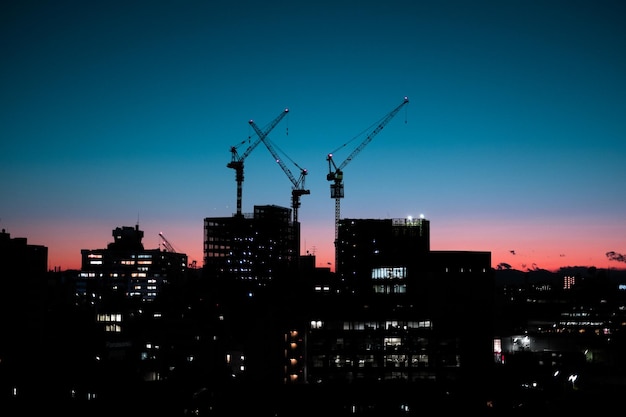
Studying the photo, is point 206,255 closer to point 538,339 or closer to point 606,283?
point 538,339

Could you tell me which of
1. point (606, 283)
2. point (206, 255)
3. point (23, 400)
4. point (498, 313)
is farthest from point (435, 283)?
point (606, 283)

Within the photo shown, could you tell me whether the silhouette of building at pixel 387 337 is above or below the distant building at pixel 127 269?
below

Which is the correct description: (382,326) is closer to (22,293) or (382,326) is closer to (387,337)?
(387,337)

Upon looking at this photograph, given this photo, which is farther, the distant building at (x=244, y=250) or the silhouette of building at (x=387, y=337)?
the distant building at (x=244, y=250)

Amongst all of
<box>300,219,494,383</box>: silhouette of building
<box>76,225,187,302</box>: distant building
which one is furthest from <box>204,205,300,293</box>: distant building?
<box>300,219,494,383</box>: silhouette of building

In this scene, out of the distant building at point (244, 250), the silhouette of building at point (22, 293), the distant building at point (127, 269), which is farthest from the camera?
the distant building at point (244, 250)

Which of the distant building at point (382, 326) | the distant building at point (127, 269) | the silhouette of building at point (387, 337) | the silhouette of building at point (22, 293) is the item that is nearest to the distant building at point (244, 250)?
the distant building at point (127, 269)

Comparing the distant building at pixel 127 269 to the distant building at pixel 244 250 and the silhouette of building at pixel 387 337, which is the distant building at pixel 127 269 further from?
the silhouette of building at pixel 387 337

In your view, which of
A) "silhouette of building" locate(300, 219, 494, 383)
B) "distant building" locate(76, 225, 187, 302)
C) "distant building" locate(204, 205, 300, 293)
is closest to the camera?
"silhouette of building" locate(300, 219, 494, 383)

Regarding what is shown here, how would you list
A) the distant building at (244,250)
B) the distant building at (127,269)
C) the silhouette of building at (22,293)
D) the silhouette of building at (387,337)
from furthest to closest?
the distant building at (244,250) → the distant building at (127,269) → the silhouette of building at (22,293) → the silhouette of building at (387,337)

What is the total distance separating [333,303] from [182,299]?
1409 inches

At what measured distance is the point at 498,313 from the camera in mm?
81438

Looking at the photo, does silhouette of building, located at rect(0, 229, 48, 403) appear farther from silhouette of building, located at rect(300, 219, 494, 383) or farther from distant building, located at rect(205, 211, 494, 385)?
silhouette of building, located at rect(300, 219, 494, 383)

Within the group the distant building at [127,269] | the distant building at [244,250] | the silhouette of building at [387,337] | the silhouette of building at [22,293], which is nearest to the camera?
the silhouette of building at [387,337]
